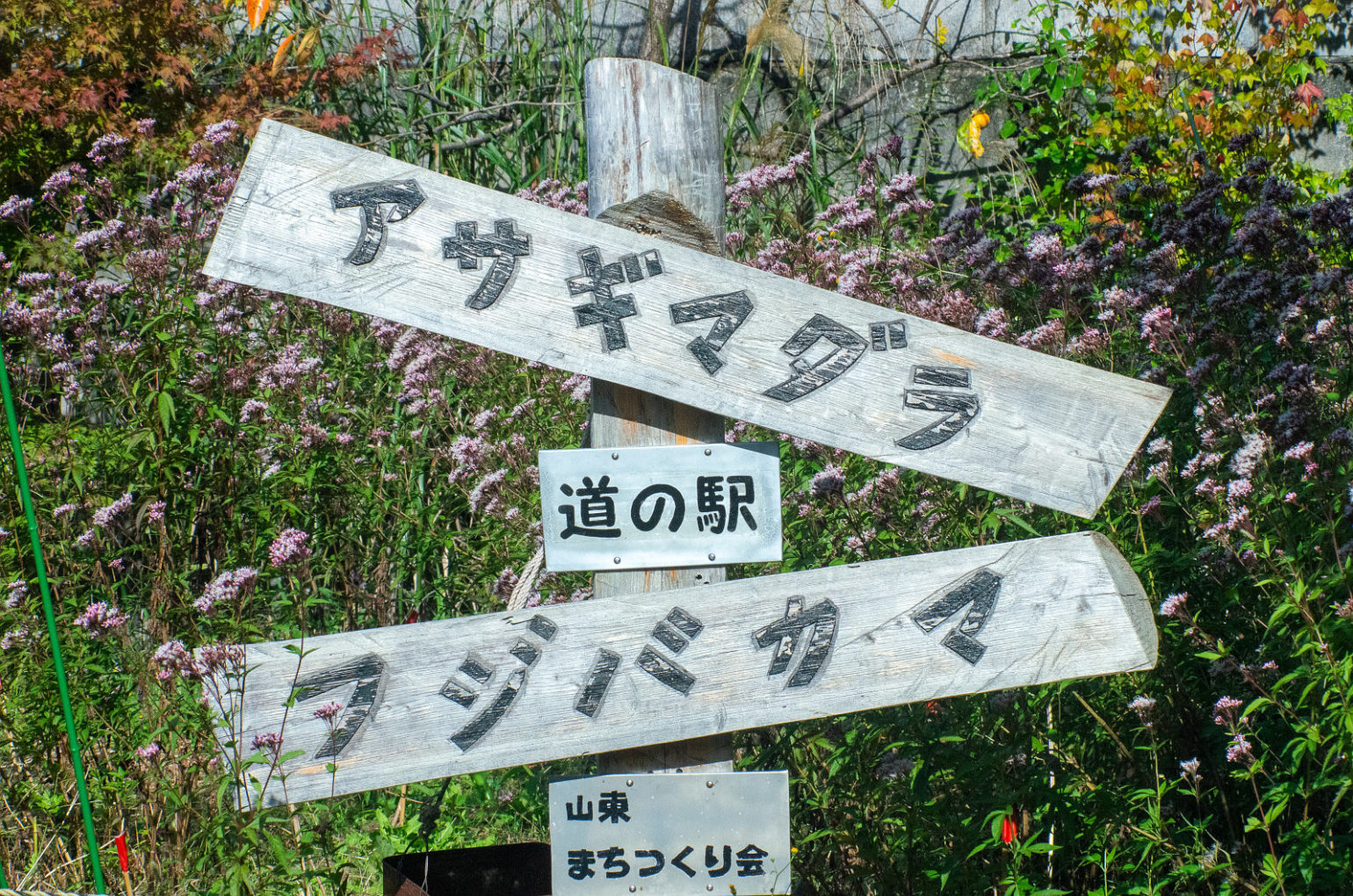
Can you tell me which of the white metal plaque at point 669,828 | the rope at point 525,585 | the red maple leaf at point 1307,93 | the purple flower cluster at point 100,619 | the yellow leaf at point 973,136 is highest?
the red maple leaf at point 1307,93

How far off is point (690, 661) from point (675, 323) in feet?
2.01

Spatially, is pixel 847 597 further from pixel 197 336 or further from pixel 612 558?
pixel 197 336

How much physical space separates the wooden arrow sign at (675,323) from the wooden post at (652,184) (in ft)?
0.40

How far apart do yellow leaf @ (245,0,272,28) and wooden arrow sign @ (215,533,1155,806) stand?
585cm

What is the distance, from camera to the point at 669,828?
7.39 feet

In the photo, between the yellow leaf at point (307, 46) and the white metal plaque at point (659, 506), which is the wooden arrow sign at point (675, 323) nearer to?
the white metal plaque at point (659, 506)

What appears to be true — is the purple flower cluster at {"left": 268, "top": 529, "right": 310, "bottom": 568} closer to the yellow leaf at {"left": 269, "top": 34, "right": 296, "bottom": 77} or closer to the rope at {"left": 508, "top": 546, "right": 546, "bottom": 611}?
the rope at {"left": 508, "top": 546, "right": 546, "bottom": 611}

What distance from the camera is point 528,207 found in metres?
2.06

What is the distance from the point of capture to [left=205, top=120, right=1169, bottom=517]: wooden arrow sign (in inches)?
78.3

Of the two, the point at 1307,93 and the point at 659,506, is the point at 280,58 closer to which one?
the point at 659,506

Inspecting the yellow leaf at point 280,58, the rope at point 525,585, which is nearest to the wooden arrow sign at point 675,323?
the rope at point 525,585

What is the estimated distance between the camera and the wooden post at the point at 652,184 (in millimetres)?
2156

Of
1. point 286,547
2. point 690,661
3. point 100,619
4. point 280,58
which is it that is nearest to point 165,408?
point 100,619

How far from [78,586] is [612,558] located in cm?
239
